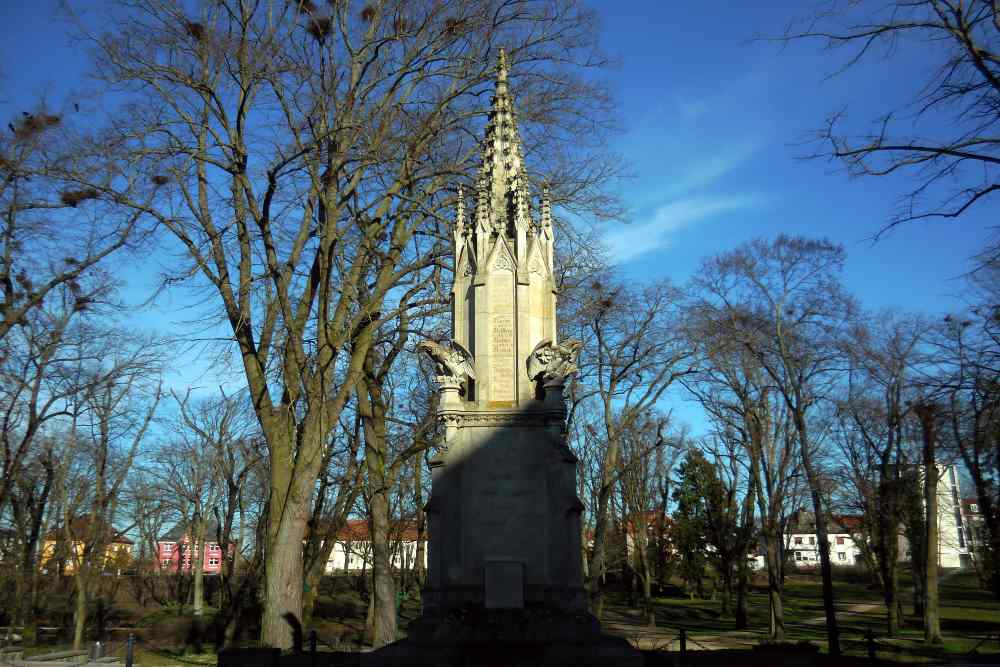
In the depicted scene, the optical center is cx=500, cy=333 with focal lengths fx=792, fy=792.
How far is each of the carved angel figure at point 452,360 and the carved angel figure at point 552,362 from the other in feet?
2.99

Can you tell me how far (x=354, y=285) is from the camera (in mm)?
14992

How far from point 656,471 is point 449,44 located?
3765cm

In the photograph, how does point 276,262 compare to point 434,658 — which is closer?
point 434,658

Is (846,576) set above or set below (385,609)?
below

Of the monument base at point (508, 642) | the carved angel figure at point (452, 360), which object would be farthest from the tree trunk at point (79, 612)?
the carved angel figure at point (452, 360)

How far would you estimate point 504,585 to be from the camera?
10.6m

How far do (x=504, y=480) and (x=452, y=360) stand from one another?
1916mm

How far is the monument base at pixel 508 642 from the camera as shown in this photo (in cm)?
985

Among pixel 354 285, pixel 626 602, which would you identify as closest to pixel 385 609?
pixel 354 285

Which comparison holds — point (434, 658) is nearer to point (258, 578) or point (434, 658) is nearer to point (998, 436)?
point (998, 436)

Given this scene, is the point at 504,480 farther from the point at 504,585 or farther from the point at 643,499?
the point at 643,499

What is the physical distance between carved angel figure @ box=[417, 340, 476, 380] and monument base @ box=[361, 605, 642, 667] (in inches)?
129

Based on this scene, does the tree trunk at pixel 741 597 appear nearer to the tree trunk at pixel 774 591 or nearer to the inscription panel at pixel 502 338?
the tree trunk at pixel 774 591

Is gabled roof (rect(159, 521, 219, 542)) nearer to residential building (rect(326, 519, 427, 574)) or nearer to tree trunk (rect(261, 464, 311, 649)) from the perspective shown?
residential building (rect(326, 519, 427, 574))
